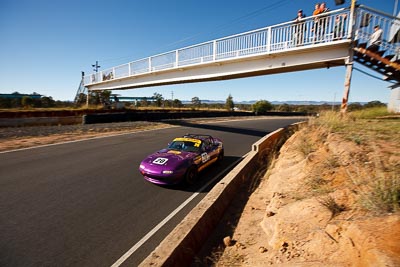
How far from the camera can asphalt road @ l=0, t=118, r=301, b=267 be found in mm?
3635

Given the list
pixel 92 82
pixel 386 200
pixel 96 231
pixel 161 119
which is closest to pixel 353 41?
pixel 386 200

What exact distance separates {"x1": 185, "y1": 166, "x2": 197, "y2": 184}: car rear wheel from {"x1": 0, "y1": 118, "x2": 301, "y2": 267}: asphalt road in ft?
0.72

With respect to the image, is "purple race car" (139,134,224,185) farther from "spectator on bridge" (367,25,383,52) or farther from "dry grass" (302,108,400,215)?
"spectator on bridge" (367,25,383,52)

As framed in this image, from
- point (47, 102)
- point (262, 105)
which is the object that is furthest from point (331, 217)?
point (47, 102)

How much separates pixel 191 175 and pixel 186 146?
1193 millimetres

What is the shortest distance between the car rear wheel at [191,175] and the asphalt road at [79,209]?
0.72ft

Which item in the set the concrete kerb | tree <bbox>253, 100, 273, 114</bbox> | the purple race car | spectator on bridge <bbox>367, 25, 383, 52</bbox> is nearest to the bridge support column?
spectator on bridge <bbox>367, 25, 383, 52</bbox>

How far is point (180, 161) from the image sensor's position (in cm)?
653

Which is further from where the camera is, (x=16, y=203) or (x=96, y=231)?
(x=16, y=203)

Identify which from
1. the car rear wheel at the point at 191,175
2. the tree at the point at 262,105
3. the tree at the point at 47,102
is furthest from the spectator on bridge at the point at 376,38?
the tree at the point at 47,102

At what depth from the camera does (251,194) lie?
5.76 m

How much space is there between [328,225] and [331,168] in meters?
1.81

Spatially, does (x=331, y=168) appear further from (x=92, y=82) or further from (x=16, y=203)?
(x=92, y=82)

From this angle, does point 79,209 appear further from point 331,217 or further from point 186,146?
point 331,217
